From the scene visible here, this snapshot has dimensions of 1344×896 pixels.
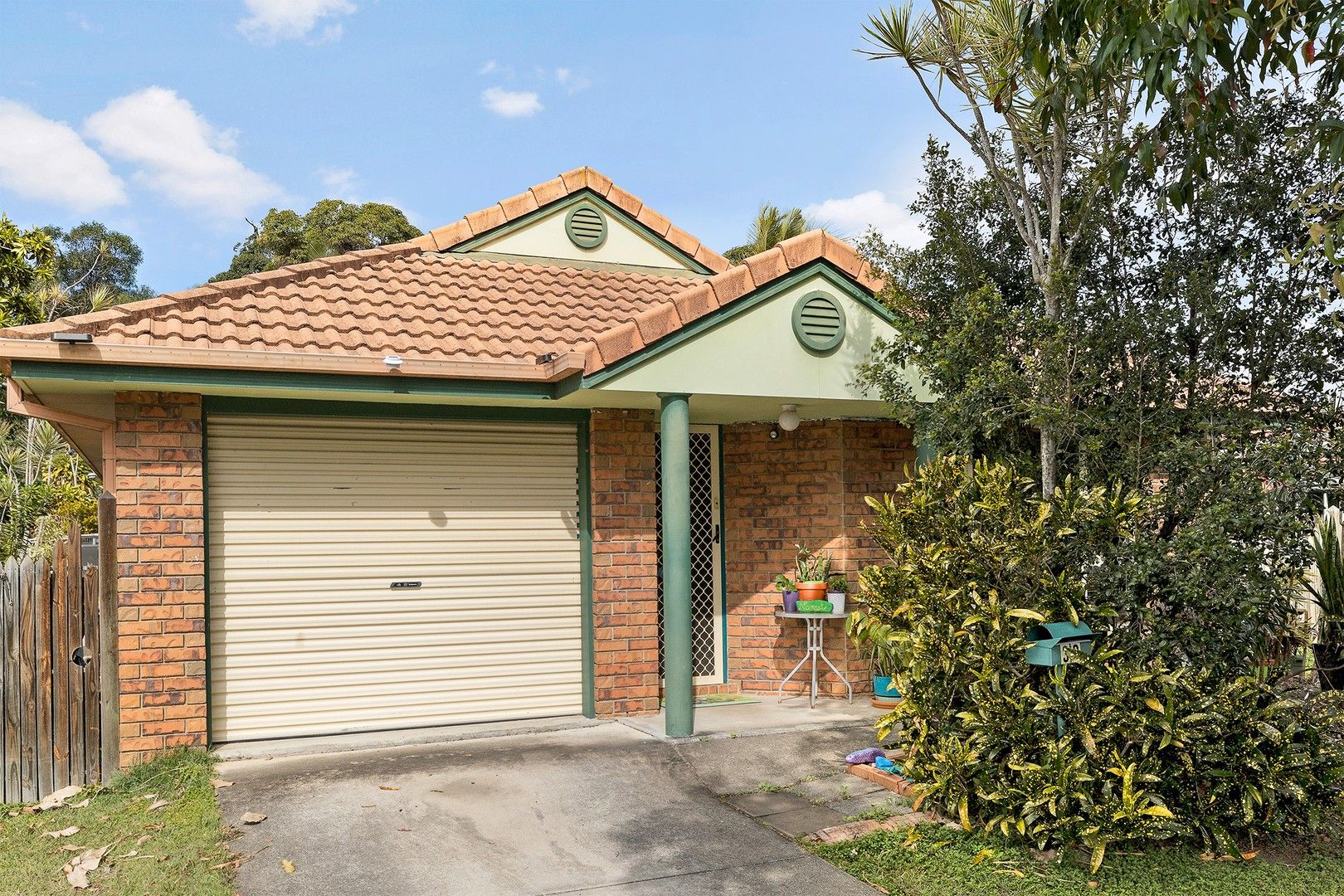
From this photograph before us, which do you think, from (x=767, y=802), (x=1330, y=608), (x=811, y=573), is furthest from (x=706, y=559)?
(x=1330, y=608)

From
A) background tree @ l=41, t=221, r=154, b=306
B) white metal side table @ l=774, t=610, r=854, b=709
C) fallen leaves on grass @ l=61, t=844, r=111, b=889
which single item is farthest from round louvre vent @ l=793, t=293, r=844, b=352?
background tree @ l=41, t=221, r=154, b=306

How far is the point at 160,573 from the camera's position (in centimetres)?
745

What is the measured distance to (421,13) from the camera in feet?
34.1

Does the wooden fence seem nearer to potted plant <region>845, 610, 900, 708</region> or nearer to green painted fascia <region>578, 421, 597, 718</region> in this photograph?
green painted fascia <region>578, 421, 597, 718</region>

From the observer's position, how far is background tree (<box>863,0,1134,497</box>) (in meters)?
5.98

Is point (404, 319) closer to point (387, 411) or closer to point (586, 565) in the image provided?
point (387, 411)

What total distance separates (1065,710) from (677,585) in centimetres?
311

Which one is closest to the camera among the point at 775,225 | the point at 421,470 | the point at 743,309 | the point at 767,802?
the point at 767,802

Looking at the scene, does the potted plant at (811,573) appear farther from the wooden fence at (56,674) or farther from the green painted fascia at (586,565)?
the wooden fence at (56,674)

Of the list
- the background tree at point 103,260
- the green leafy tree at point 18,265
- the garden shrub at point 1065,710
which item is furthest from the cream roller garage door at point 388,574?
the background tree at point 103,260

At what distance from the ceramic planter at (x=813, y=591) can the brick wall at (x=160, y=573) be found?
488 centimetres

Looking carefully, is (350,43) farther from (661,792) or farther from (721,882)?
(721,882)

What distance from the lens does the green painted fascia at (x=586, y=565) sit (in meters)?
8.82

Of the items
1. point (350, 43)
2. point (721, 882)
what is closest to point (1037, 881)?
point (721, 882)
